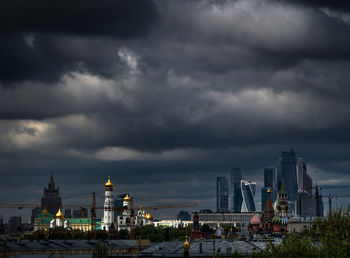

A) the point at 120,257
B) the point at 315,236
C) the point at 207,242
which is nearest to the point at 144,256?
the point at 120,257

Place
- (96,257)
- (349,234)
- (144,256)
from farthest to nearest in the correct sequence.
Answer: (96,257), (144,256), (349,234)

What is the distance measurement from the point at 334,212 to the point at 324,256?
217 ft

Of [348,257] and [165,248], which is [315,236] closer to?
[165,248]

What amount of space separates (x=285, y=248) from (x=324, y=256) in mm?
8799

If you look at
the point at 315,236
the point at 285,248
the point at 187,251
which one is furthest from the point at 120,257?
the point at 285,248

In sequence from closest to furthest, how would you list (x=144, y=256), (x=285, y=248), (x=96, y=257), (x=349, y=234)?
1. (x=285, y=248)
2. (x=349, y=234)
3. (x=144, y=256)
4. (x=96, y=257)

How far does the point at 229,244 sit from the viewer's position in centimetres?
18625

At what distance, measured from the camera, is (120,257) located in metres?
183

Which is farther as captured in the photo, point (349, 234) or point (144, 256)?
point (144, 256)

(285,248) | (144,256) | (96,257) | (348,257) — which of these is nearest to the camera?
(348,257)

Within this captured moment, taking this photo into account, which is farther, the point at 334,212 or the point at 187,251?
the point at 334,212

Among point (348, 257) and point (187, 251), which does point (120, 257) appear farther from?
point (348, 257)

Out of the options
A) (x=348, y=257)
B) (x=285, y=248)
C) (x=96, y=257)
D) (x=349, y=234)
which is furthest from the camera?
(x=96, y=257)

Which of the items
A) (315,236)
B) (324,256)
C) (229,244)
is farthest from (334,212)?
(324,256)
